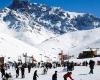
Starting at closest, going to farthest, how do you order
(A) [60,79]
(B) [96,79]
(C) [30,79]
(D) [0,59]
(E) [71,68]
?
1. (B) [96,79]
2. (A) [60,79]
3. (C) [30,79]
4. (E) [71,68]
5. (D) [0,59]

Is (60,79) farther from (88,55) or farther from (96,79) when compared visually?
(88,55)

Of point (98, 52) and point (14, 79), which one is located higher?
point (98, 52)

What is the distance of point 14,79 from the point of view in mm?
54875


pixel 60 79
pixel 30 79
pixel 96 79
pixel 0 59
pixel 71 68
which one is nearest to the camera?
pixel 96 79

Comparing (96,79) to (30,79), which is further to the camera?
(30,79)

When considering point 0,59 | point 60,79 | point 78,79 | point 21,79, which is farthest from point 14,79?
point 0,59

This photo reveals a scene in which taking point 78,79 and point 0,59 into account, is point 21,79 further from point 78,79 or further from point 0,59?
point 0,59

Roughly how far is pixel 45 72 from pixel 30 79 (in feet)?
→ 28.0

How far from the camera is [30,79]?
2048 inches

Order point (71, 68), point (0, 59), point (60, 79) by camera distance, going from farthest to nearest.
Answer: point (0, 59)
point (71, 68)
point (60, 79)

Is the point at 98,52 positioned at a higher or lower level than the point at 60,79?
higher

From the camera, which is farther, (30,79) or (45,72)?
(45,72)

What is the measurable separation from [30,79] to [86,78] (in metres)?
11.1

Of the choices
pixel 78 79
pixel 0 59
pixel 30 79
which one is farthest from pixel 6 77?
pixel 0 59
